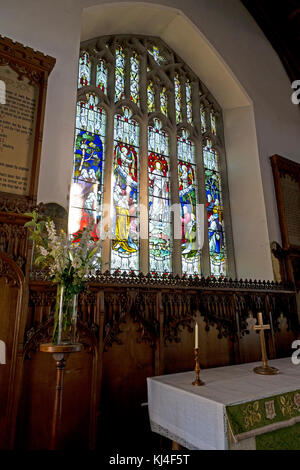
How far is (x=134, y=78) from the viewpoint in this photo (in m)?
5.07

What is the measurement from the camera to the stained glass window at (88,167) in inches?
149

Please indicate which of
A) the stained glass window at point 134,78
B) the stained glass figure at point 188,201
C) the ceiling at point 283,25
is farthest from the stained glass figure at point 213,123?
the ceiling at point 283,25

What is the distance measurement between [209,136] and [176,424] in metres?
4.73

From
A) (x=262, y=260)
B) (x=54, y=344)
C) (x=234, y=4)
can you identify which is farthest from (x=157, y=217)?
(x=234, y=4)

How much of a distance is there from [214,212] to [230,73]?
2524 mm

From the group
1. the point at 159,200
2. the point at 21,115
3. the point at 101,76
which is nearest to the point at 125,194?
the point at 159,200

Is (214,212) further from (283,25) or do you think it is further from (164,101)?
(283,25)

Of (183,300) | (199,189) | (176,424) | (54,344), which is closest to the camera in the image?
(54,344)

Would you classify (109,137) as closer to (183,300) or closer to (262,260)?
(183,300)

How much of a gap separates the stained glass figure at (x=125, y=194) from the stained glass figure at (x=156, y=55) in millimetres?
1459

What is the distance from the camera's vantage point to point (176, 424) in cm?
222

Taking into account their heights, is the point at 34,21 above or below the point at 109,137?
above

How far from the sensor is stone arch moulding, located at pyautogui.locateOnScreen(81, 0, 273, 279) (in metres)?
4.72

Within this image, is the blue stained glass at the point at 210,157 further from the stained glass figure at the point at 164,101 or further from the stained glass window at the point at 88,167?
the stained glass window at the point at 88,167
